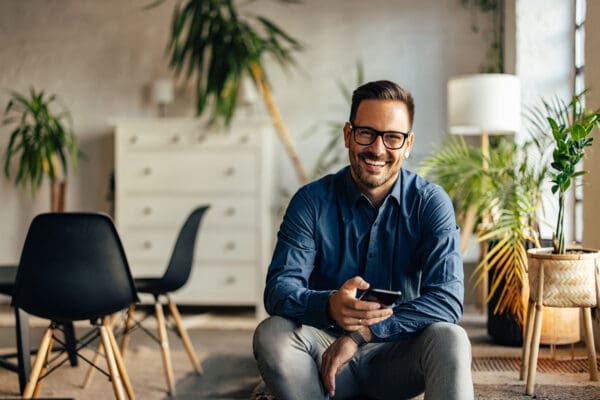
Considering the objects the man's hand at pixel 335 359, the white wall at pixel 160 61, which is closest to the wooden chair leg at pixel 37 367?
the man's hand at pixel 335 359

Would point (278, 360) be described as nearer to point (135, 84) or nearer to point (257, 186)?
point (257, 186)

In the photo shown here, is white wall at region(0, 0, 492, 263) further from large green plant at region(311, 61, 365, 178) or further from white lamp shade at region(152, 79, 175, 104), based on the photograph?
white lamp shade at region(152, 79, 175, 104)

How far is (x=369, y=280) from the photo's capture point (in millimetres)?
2145

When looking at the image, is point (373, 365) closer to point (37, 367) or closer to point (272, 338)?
point (272, 338)

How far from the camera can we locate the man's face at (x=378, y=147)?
6.85 ft

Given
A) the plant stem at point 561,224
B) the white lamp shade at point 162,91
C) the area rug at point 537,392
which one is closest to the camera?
the area rug at point 537,392

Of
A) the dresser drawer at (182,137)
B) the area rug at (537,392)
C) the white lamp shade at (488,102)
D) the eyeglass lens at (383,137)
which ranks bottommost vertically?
the area rug at (537,392)

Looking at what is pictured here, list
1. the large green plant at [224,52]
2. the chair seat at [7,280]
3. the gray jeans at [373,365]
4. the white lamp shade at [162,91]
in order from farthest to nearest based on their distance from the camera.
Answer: the white lamp shade at [162,91] < the large green plant at [224,52] < the chair seat at [7,280] < the gray jeans at [373,365]

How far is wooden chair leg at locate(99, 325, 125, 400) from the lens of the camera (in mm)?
2469

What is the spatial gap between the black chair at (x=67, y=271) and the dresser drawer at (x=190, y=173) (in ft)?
7.57

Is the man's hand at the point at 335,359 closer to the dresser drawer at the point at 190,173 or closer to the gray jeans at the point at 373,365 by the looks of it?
the gray jeans at the point at 373,365

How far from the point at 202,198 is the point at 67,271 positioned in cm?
240

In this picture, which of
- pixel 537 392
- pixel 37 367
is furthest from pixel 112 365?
pixel 537 392

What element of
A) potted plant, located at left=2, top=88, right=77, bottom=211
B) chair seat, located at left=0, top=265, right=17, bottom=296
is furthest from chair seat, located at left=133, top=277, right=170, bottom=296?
potted plant, located at left=2, top=88, right=77, bottom=211
